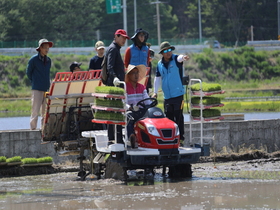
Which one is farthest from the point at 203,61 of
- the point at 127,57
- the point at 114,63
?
the point at 114,63

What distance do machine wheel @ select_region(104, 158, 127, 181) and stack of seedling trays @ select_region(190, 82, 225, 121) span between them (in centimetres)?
178

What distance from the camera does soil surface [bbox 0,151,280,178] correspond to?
12594mm

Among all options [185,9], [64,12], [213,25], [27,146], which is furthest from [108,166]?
[185,9]

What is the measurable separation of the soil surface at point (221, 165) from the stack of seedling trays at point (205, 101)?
3.49 feet

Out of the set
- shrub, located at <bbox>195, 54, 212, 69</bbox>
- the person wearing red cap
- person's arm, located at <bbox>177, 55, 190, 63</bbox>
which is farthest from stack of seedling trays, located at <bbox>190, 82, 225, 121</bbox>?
shrub, located at <bbox>195, 54, 212, 69</bbox>

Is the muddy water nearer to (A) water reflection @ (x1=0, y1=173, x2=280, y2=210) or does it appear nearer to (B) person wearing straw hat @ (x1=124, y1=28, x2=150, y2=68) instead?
Answer: (A) water reflection @ (x1=0, y1=173, x2=280, y2=210)

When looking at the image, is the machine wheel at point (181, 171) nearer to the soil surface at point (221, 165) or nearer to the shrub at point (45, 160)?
the soil surface at point (221, 165)

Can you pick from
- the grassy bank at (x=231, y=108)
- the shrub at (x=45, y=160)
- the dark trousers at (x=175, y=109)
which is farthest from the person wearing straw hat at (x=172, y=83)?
the grassy bank at (x=231, y=108)

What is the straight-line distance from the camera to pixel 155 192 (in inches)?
379

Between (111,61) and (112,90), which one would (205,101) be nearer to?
(111,61)

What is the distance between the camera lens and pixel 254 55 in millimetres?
65688

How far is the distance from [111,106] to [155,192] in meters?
1.72

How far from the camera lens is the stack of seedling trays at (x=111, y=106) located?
1050cm

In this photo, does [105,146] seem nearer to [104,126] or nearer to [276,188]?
[104,126]
